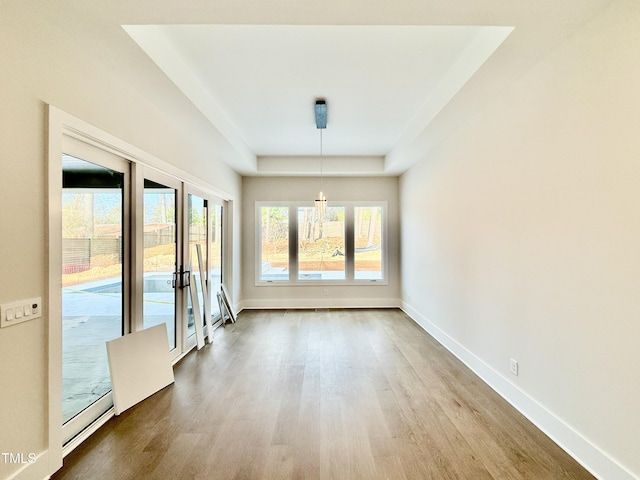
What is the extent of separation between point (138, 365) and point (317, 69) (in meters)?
3.13

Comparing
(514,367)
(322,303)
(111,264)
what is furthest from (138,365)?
(322,303)

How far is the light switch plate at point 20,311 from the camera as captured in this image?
1.58 m

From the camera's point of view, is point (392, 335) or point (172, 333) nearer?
point (172, 333)

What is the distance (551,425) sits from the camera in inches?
86.4

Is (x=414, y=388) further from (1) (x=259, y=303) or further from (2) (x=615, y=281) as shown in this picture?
(1) (x=259, y=303)

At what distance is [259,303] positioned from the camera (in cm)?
625

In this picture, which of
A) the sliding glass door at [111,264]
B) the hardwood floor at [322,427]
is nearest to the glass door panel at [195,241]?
the sliding glass door at [111,264]

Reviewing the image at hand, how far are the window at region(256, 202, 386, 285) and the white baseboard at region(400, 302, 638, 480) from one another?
299 cm

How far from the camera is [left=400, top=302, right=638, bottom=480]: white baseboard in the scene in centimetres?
178

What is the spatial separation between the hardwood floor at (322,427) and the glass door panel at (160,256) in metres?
0.68

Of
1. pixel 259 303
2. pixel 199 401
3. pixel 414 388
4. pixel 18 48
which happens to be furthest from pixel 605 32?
pixel 259 303

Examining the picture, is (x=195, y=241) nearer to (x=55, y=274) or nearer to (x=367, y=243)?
(x=55, y=274)

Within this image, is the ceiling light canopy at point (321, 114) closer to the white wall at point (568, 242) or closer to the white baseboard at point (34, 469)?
the white wall at point (568, 242)

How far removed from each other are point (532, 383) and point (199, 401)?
279 centimetres
